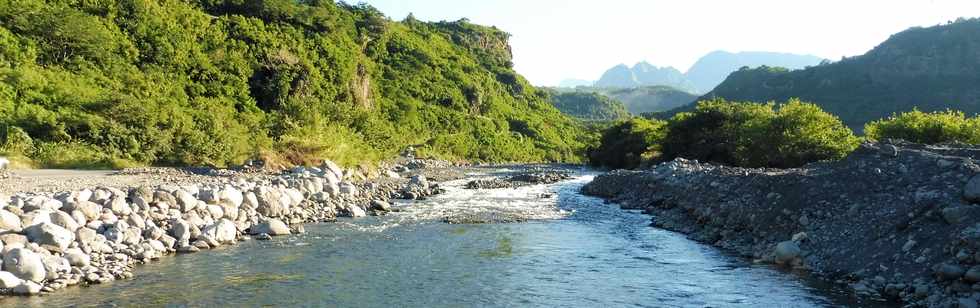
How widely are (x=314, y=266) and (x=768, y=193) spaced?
1366cm

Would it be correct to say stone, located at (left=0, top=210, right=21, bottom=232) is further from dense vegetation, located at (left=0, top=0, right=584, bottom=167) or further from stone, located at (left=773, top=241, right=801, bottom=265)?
stone, located at (left=773, top=241, right=801, bottom=265)

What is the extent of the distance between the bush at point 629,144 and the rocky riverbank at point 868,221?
33.4m

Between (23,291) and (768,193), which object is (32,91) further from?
(768,193)

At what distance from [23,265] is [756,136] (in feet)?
106

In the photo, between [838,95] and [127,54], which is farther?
[838,95]

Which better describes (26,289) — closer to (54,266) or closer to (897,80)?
(54,266)

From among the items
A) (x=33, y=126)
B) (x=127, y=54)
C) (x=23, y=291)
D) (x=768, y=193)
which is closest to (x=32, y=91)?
(x=33, y=126)

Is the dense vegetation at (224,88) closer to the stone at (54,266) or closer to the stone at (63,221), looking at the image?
the stone at (63,221)

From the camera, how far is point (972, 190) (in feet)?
39.5

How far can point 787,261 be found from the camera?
1398 centimetres

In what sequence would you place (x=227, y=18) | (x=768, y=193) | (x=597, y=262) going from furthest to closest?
(x=227, y=18) → (x=768, y=193) → (x=597, y=262)

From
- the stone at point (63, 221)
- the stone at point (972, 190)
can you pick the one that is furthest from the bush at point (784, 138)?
the stone at point (63, 221)

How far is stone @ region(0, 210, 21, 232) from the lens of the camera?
41.2ft

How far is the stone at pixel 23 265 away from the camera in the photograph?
11070mm
